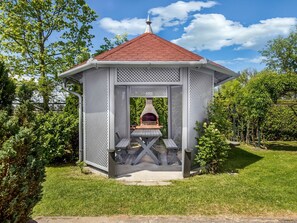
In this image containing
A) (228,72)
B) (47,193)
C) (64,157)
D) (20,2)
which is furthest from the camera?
(20,2)

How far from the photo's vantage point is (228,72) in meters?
7.24

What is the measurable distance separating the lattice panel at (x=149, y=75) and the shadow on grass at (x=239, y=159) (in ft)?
11.4

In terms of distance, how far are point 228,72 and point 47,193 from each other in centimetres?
640

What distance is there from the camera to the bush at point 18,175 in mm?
2354

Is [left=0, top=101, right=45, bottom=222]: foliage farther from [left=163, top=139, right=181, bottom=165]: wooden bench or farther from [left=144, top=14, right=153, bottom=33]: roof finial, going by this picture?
[left=144, top=14, right=153, bottom=33]: roof finial

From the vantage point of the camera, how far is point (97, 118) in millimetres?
6898

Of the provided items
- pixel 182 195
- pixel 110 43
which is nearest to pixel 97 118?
pixel 182 195

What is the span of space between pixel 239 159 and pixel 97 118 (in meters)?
5.61

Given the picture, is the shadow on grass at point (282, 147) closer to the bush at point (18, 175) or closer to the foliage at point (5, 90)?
the bush at point (18, 175)

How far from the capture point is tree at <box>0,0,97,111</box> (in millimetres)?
10930

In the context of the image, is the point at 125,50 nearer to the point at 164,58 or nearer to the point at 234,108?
the point at 164,58

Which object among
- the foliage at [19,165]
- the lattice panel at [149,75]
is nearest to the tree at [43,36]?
the lattice panel at [149,75]

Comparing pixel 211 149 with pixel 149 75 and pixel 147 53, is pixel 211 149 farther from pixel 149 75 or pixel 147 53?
pixel 147 53

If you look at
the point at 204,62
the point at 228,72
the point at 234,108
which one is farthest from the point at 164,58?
the point at 234,108
